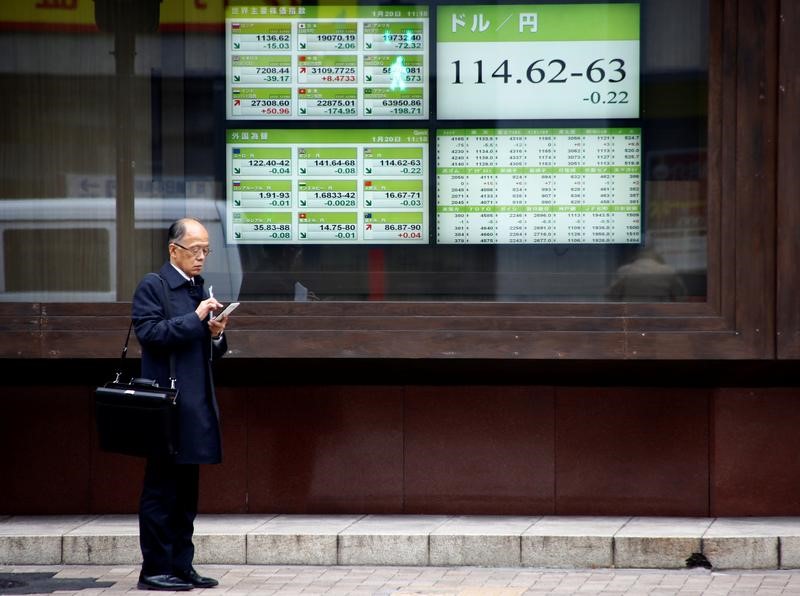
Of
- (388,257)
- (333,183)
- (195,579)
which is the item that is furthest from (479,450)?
(195,579)

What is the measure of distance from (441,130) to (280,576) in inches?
103

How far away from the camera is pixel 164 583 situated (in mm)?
6402

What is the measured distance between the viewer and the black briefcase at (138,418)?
615 centimetres

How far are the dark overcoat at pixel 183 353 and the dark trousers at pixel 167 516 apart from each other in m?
0.14

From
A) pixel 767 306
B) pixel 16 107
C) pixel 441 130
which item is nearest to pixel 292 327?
pixel 441 130

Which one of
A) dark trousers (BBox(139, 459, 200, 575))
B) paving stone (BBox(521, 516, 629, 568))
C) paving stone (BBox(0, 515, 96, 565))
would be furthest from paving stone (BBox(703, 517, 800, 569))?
paving stone (BBox(0, 515, 96, 565))

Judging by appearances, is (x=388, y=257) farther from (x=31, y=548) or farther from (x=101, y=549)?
(x=31, y=548)

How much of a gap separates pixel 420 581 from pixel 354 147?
8.18 ft

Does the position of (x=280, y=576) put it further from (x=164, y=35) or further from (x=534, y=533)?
(x=164, y=35)

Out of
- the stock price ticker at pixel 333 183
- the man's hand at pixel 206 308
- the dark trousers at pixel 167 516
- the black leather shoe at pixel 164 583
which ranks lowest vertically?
the black leather shoe at pixel 164 583

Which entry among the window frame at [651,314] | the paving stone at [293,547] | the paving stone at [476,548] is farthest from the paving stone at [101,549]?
the paving stone at [476,548]

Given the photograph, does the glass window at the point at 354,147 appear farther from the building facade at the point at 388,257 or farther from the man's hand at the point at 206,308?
the man's hand at the point at 206,308

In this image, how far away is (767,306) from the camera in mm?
7309

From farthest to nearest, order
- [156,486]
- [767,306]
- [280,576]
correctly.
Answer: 1. [767,306]
2. [280,576]
3. [156,486]
